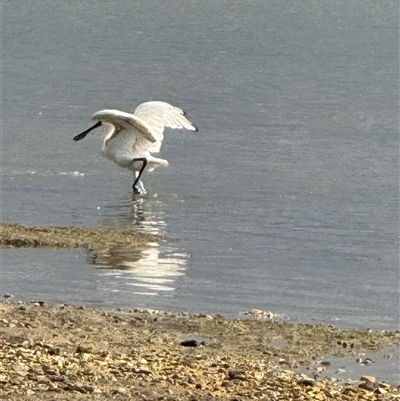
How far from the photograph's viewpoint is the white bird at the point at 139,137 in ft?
61.0

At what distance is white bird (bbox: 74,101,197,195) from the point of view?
1859 cm

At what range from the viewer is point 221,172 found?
20375 mm

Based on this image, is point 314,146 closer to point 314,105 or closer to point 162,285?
point 314,105

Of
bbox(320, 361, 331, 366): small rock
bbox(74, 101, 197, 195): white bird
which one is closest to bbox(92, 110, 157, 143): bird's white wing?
bbox(74, 101, 197, 195): white bird

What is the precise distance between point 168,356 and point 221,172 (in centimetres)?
1127

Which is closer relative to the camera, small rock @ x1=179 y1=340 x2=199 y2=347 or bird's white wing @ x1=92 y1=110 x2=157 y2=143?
small rock @ x1=179 y1=340 x2=199 y2=347

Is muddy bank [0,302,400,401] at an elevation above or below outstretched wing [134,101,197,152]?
below

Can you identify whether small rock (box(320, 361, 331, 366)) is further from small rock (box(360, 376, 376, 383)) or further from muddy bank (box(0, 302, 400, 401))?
small rock (box(360, 376, 376, 383))

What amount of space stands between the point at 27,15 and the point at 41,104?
21743 mm

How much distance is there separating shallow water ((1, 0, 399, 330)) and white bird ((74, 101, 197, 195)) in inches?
14.8

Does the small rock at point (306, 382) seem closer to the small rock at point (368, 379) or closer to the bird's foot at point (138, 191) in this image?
the small rock at point (368, 379)

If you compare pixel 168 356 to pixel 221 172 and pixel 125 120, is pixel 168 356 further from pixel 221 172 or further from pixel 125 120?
pixel 221 172

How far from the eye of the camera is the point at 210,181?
64.6ft

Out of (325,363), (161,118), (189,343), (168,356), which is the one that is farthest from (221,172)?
(168,356)
